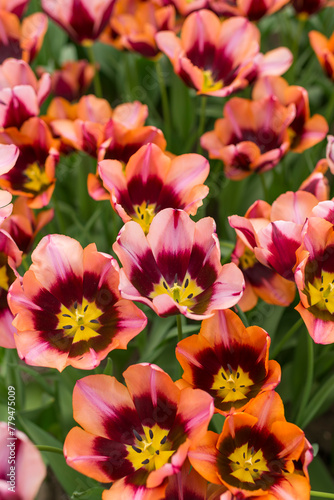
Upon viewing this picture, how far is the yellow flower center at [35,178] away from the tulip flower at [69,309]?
0.35m

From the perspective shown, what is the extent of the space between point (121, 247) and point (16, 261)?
20 cm

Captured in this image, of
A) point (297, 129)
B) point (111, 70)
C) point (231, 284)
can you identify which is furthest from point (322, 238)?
point (111, 70)

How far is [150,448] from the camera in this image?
0.81 meters

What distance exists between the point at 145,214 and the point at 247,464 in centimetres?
45

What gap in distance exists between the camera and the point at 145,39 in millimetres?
1372

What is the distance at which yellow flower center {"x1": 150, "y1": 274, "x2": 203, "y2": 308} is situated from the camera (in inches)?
34.2

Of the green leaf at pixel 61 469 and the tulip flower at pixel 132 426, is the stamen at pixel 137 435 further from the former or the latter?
the green leaf at pixel 61 469

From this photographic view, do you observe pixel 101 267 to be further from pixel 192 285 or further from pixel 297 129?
pixel 297 129

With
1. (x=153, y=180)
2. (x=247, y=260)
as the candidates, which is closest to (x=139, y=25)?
Result: (x=153, y=180)

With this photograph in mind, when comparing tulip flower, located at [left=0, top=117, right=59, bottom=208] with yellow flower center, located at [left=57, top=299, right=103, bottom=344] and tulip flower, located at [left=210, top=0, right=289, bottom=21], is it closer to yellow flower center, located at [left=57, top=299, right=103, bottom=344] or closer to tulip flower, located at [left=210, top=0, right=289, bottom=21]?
yellow flower center, located at [left=57, top=299, right=103, bottom=344]

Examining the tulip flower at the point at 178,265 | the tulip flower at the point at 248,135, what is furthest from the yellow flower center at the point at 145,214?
the tulip flower at the point at 248,135

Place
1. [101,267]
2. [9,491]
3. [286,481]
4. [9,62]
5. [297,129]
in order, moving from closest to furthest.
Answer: [9,491] → [286,481] → [101,267] → [9,62] → [297,129]

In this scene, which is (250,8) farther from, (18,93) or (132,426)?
(132,426)

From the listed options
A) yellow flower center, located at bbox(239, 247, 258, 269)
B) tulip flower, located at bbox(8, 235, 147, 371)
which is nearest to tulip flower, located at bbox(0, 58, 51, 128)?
tulip flower, located at bbox(8, 235, 147, 371)
